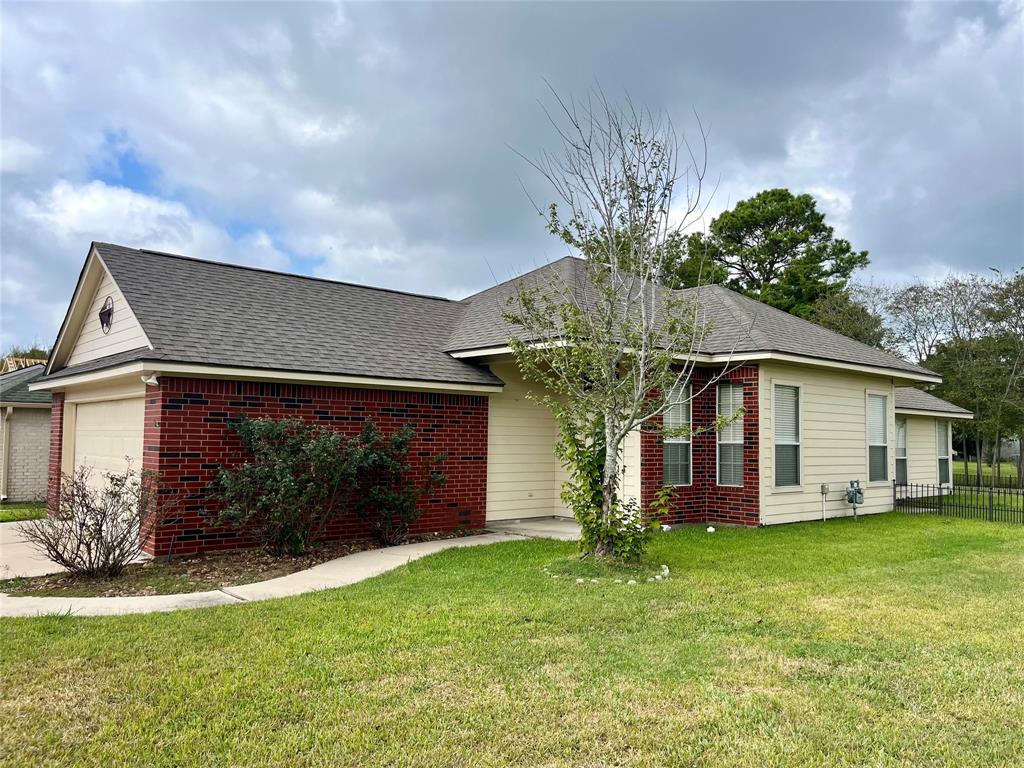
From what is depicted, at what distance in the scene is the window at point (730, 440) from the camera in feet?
36.4

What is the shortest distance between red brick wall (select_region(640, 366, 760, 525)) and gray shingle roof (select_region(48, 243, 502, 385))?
2937 mm

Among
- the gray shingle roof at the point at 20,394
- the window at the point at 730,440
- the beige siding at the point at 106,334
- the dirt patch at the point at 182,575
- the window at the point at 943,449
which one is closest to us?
the dirt patch at the point at 182,575

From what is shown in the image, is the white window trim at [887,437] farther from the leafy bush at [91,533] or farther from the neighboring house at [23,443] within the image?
the neighboring house at [23,443]

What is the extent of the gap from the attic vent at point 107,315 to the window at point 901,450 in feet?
58.3

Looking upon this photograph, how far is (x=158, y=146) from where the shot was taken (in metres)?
13.5

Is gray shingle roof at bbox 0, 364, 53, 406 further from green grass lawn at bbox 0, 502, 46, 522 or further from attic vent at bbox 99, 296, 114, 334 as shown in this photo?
attic vent at bbox 99, 296, 114, 334

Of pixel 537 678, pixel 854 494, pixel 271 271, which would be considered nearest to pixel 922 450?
pixel 854 494

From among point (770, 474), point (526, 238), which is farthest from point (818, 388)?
point (526, 238)

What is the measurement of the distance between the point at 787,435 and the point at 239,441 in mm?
8644

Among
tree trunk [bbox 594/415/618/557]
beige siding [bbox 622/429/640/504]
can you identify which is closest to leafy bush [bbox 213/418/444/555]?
tree trunk [bbox 594/415/618/557]

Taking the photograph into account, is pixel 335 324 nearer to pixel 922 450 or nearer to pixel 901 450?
pixel 901 450

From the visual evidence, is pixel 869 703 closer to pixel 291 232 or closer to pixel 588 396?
pixel 588 396

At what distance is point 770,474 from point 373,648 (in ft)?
27.0

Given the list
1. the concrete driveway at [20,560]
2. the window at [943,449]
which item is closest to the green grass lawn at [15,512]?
the concrete driveway at [20,560]
